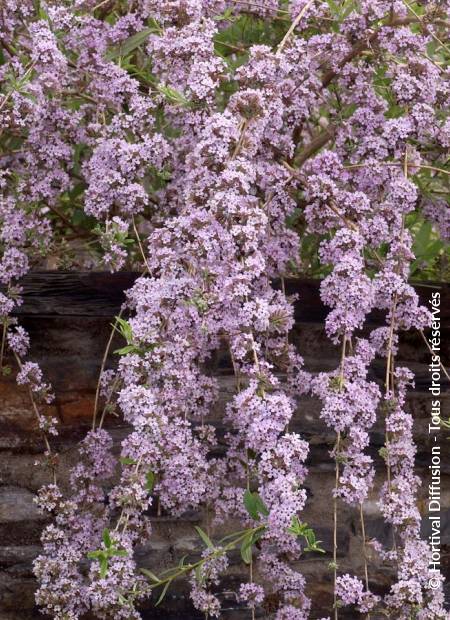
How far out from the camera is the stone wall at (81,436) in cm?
247

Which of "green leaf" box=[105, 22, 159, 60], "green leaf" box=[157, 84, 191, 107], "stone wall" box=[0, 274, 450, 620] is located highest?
"green leaf" box=[105, 22, 159, 60]

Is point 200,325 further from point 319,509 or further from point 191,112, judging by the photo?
point 319,509

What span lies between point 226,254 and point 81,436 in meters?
0.82

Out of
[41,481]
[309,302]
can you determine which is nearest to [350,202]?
[309,302]

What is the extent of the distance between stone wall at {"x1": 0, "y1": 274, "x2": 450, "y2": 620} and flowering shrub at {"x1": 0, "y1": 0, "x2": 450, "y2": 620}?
54mm

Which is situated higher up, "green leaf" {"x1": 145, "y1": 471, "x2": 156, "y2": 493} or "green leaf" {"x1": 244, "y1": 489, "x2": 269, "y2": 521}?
"green leaf" {"x1": 145, "y1": 471, "x2": 156, "y2": 493}

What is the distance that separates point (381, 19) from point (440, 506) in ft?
4.06

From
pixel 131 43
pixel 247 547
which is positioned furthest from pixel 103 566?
pixel 131 43

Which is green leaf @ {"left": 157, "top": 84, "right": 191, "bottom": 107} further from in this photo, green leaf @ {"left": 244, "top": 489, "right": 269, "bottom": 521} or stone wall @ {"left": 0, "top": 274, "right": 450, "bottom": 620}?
green leaf @ {"left": 244, "top": 489, "right": 269, "bottom": 521}

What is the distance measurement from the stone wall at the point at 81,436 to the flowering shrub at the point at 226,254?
0.05 metres

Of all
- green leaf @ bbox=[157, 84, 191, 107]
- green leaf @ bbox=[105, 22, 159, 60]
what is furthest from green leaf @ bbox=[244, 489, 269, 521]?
green leaf @ bbox=[105, 22, 159, 60]

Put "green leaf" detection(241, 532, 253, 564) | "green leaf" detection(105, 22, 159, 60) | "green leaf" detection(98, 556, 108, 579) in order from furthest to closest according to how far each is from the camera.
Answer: "green leaf" detection(105, 22, 159, 60)
"green leaf" detection(241, 532, 253, 564)
"green leaf" detection(98, 556, 108, 579)

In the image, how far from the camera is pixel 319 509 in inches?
100

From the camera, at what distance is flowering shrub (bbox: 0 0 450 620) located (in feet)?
6.42
